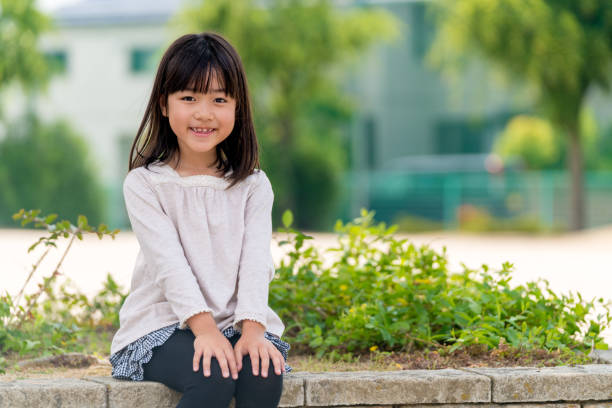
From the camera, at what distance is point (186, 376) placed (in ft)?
8.91

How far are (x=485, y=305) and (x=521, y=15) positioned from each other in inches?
507

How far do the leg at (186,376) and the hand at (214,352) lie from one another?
2 cm

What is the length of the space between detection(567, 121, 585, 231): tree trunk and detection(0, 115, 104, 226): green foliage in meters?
9.44

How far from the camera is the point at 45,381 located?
116 inches

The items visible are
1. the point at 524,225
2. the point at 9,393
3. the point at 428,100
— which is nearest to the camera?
the point at 9,393

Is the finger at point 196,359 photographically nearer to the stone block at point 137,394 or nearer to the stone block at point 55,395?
the stone block at point 137,394

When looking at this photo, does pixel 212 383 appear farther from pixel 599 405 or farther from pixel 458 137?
pixel 458 137

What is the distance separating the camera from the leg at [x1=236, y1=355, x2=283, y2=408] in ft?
8.95

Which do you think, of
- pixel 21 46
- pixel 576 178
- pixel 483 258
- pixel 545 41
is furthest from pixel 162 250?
pixel 21 46

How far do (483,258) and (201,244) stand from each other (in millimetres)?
8819

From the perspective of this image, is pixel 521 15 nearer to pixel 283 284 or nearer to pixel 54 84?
pixel 283 284

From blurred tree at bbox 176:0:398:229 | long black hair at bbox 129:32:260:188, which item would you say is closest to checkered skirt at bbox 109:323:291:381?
long black hair at bbox 129:32:260:188

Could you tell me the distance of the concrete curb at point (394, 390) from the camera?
2838mm

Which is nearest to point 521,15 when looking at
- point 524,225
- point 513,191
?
point 524,225
